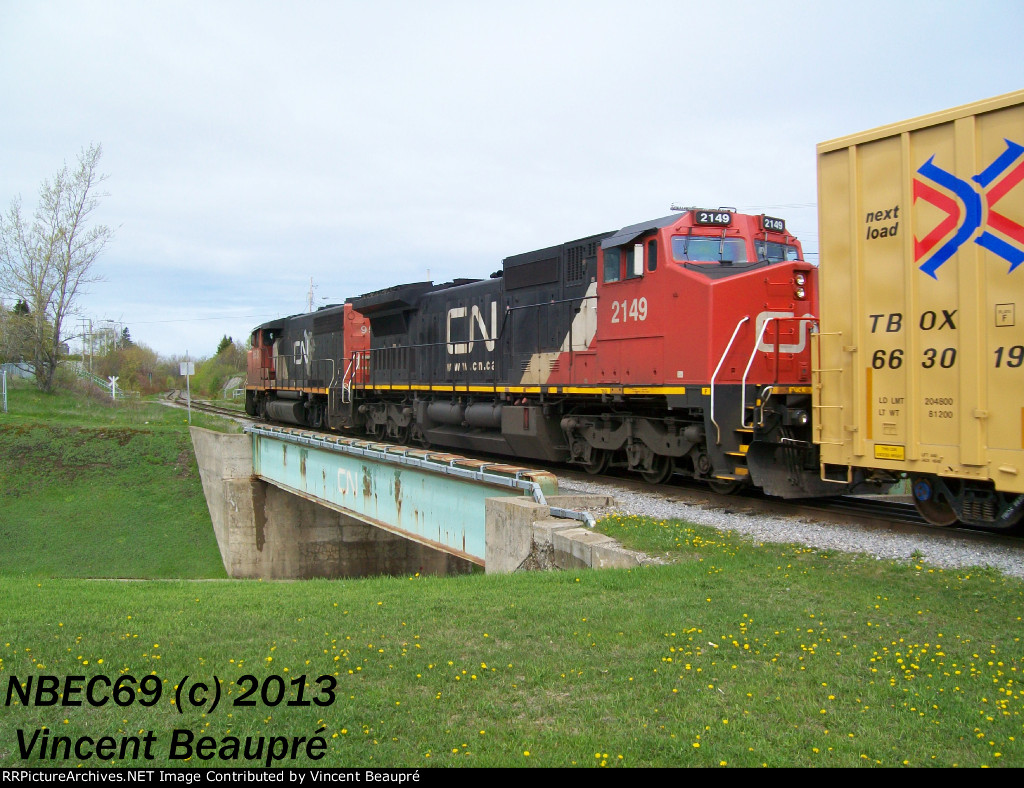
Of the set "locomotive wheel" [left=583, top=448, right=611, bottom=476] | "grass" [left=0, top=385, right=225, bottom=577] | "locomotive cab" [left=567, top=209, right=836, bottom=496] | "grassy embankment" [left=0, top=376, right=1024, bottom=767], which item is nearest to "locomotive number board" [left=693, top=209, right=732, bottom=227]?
"locomotive cab" [left=567, top=209, right=836, bottom=496]

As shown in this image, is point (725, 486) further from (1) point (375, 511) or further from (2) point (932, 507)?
(1) point (375, 511)

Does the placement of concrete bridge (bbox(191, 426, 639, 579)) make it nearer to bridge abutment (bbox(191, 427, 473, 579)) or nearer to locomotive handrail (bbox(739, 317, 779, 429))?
bridge abutment (bbox(191, 427, 473, 579))

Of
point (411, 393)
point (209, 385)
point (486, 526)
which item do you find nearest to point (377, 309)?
point (411, 393)

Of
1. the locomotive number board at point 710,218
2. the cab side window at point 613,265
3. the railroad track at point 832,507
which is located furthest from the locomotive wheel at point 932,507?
the cab side window at point 613,265

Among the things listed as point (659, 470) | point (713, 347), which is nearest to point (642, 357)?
point (713, 347)

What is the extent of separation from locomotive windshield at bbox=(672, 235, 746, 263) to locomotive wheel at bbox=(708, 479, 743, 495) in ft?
10.8

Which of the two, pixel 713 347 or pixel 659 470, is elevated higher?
pixel 713 347

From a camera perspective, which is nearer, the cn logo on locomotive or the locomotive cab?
the locomotive cab

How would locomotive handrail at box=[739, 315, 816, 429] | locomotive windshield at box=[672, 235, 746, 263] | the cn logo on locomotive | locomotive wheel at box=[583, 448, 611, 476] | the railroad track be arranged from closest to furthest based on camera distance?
1. the railroad track
2. locomotive handrail at box=[739, 315, 816, 429]
3. locomotive windshield at box=[672, 235, 746, 263]
4. locomotive wheel at box=[583, 448, 611, 476]
5. the cn logo on locomotive

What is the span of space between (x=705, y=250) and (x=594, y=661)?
7.76 m

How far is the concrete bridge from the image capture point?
10070 mm

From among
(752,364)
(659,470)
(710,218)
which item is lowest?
(659,470)

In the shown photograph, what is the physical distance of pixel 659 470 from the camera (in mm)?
12578

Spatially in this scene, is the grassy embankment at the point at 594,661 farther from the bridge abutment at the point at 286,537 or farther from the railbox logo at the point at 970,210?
the bridge abutment at the point at 286,537
